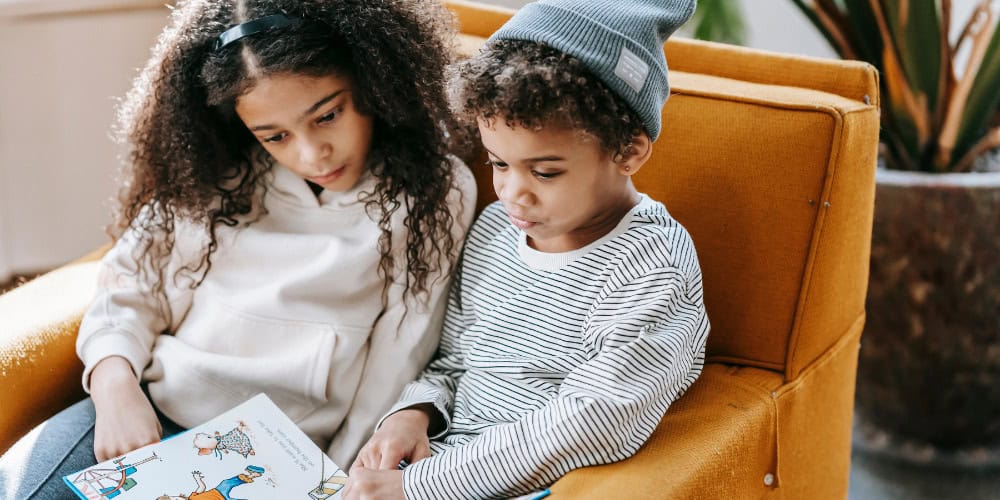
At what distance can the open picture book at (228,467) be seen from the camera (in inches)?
42.9

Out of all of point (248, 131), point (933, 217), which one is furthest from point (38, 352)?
point (933, 217)

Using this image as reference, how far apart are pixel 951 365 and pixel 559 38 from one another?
1.23 metres

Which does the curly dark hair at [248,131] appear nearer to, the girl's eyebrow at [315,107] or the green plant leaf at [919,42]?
the girl's eyebrow at [315,107]

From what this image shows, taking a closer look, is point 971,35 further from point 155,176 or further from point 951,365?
point 155,176

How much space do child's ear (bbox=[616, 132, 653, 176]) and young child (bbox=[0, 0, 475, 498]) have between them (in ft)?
0.99

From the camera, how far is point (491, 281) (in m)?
1.22

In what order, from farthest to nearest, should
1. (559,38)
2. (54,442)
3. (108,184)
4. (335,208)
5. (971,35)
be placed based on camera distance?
1. (108,184)
2. (971,35)
3. (335,208)
4. (54,442)
5. (559,38)

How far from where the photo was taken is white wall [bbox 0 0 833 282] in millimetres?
2395

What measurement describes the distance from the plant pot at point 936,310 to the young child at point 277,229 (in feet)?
2.98

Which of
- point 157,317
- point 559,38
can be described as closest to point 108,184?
point 157,317

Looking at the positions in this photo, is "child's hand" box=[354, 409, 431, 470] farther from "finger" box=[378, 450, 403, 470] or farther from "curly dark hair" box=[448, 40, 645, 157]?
"curly dark hair" box=[448, 40, 645, 157]

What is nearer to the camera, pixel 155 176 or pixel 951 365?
pixel 155 176

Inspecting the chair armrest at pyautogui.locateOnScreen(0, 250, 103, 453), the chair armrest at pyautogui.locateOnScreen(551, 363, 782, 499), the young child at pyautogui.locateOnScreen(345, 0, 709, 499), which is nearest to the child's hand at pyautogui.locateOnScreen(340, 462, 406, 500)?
the young child at pyautogui.locateOnScreen(345, 0, 709, 499)

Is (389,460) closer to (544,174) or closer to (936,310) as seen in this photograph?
(544,174)
